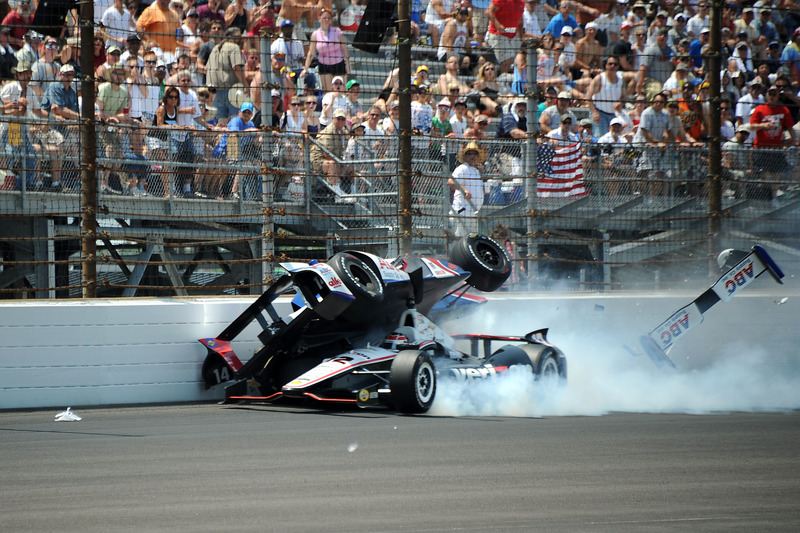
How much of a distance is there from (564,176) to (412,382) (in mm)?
3676

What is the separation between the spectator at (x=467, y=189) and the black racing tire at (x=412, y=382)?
2.45 m

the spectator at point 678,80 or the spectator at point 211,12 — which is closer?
the spectator at point 678,80

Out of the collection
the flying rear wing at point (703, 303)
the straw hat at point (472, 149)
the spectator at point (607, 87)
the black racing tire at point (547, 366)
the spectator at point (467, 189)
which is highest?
the spectator at point (607, 87)

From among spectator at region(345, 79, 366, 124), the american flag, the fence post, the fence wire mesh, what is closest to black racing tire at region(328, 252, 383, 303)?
the fence wire mesh

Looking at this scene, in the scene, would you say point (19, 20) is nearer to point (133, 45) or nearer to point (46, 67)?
point (46, 67)

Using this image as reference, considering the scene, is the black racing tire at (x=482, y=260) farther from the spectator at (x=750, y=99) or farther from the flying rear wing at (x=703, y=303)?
the spectator at (x=750, y=99)

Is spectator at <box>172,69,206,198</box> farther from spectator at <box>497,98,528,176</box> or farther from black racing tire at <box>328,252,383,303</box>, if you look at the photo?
spectator at <box>497,98,528,176</box>

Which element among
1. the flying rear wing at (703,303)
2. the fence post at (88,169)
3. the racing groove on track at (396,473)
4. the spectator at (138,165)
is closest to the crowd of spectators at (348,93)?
the spectator at (138,165)

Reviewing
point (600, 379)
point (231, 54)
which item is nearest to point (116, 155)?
point (231, 54)

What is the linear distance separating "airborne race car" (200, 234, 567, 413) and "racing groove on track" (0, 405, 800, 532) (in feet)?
1.11

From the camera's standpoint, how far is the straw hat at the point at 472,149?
1010 centimetres

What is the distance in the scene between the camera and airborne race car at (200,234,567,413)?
7.70 metres

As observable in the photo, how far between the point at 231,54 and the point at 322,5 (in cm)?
218

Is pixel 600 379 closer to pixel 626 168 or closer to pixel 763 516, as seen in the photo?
pixel 626 168
